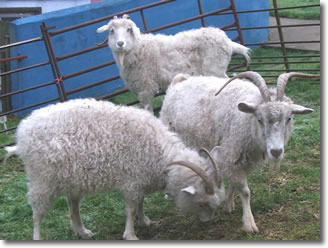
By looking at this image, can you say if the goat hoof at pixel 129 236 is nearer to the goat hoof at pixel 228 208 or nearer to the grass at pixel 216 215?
the grass at pixel 216 215

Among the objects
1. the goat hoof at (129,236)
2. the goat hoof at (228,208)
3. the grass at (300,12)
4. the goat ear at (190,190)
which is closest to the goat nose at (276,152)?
the goat ear at (190,190)

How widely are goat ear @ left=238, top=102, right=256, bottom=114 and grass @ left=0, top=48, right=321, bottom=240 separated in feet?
3.69

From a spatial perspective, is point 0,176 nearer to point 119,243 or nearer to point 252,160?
point 119,243

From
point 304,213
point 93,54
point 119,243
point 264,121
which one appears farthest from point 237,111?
point 93,54

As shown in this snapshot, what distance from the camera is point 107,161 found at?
4.33 meters

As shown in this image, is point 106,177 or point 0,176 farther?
point 0,176

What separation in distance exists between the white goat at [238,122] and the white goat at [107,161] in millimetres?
286

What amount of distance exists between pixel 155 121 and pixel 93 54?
5720 millimetres

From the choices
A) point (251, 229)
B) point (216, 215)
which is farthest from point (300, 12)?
point (251, 229)

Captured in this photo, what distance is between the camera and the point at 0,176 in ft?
20.6

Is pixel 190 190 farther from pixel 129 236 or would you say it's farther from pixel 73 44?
pixel 73 44

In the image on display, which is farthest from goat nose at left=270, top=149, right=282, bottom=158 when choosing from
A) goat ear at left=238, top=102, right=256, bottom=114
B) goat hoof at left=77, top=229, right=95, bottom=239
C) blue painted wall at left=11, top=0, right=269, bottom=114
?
blue painted wall at left=11, top=0, right=269, bottom=114

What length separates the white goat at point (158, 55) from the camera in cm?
723

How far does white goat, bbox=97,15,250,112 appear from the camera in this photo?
7234 mm
